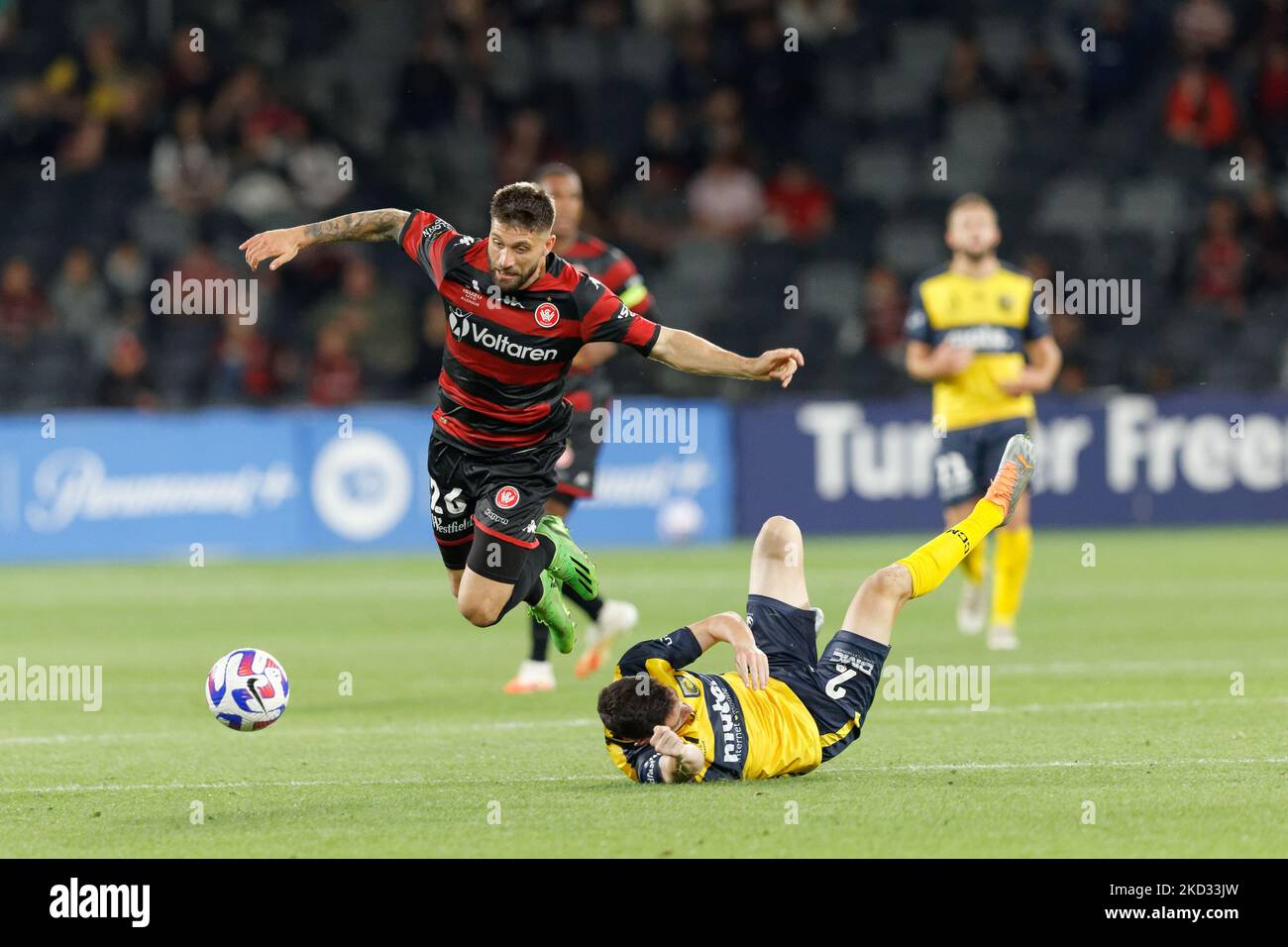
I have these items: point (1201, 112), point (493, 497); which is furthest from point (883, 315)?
point (493, 497)

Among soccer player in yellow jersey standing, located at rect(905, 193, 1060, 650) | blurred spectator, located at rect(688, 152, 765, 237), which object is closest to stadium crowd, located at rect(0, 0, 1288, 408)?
blurred spectator, located at rect(688, 152, 765, 237)

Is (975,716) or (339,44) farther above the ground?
(339,44)

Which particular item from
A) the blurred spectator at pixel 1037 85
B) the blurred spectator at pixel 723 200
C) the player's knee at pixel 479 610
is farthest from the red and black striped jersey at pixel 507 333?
the blurred spectator at pixel 1037 85

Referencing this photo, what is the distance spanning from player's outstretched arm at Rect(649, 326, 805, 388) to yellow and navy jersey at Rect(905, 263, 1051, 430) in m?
5.11

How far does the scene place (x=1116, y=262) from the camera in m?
24.2

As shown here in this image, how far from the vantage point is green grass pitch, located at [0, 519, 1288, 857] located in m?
6.81

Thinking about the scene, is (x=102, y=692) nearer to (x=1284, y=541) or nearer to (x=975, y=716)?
(x=975, y=716)

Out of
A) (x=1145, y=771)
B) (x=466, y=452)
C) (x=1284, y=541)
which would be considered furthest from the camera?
(x=1284, y=541)

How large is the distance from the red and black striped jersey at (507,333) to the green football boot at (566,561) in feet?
1.71

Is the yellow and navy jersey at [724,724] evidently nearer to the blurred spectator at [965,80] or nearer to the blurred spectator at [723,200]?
the blurred spectator at [723,200]

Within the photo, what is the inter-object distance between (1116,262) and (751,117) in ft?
14.7

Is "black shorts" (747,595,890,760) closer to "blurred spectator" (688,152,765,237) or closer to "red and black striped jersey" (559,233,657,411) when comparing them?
"red and black striped jersey" (559,233,657,411)

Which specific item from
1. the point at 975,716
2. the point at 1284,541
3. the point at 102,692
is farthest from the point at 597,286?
the point at 1284,541

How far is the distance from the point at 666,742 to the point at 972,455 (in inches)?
235
